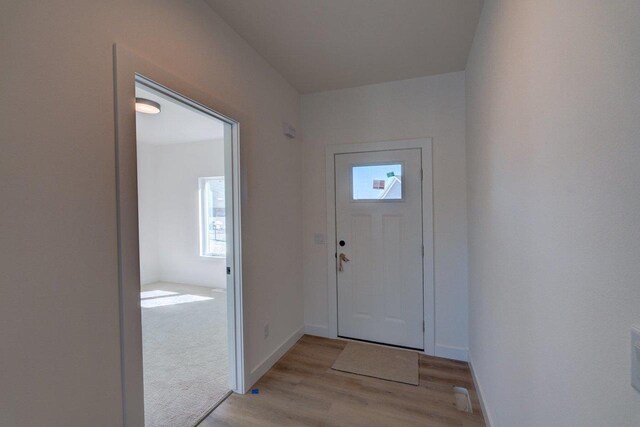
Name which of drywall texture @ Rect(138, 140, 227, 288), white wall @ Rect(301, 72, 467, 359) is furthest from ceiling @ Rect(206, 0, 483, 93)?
drywall texture @ Rect(138, 140, 227, 288)

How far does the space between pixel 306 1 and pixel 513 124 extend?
143 centimetres

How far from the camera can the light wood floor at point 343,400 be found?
76.0 inches

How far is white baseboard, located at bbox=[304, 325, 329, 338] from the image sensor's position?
3199 mm

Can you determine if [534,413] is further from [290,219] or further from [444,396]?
[290,219]

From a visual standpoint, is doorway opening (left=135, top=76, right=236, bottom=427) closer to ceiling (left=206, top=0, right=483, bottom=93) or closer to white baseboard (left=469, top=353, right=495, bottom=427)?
ceiling (left=206, top=0, right=483, bottom=93)

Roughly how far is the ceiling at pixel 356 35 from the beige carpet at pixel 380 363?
2.69 meters

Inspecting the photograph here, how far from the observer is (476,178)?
2.23 m

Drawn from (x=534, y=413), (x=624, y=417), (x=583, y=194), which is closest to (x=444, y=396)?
(x=534, y=413)

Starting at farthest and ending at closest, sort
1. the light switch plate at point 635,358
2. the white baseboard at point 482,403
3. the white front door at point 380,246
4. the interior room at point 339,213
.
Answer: the white front door at point 380,246
the white baseboard at point 482,403
the interior room at point 339,213
the light switch plate at point 635,358

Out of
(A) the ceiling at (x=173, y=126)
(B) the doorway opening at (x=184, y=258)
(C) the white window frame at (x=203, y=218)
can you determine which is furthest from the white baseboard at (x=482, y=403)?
(C) the white window frame at (x=203, y=218)

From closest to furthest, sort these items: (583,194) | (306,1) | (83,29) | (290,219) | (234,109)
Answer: (583,194)
(83,29)
(306,1)
(234,109)
(290,219)

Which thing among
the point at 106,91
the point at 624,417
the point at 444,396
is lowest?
the point at 444,396

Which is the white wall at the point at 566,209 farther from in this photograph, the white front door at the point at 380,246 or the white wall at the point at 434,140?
the white front door at the point at 380,246

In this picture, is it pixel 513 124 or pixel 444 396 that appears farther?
pixel 444 396
